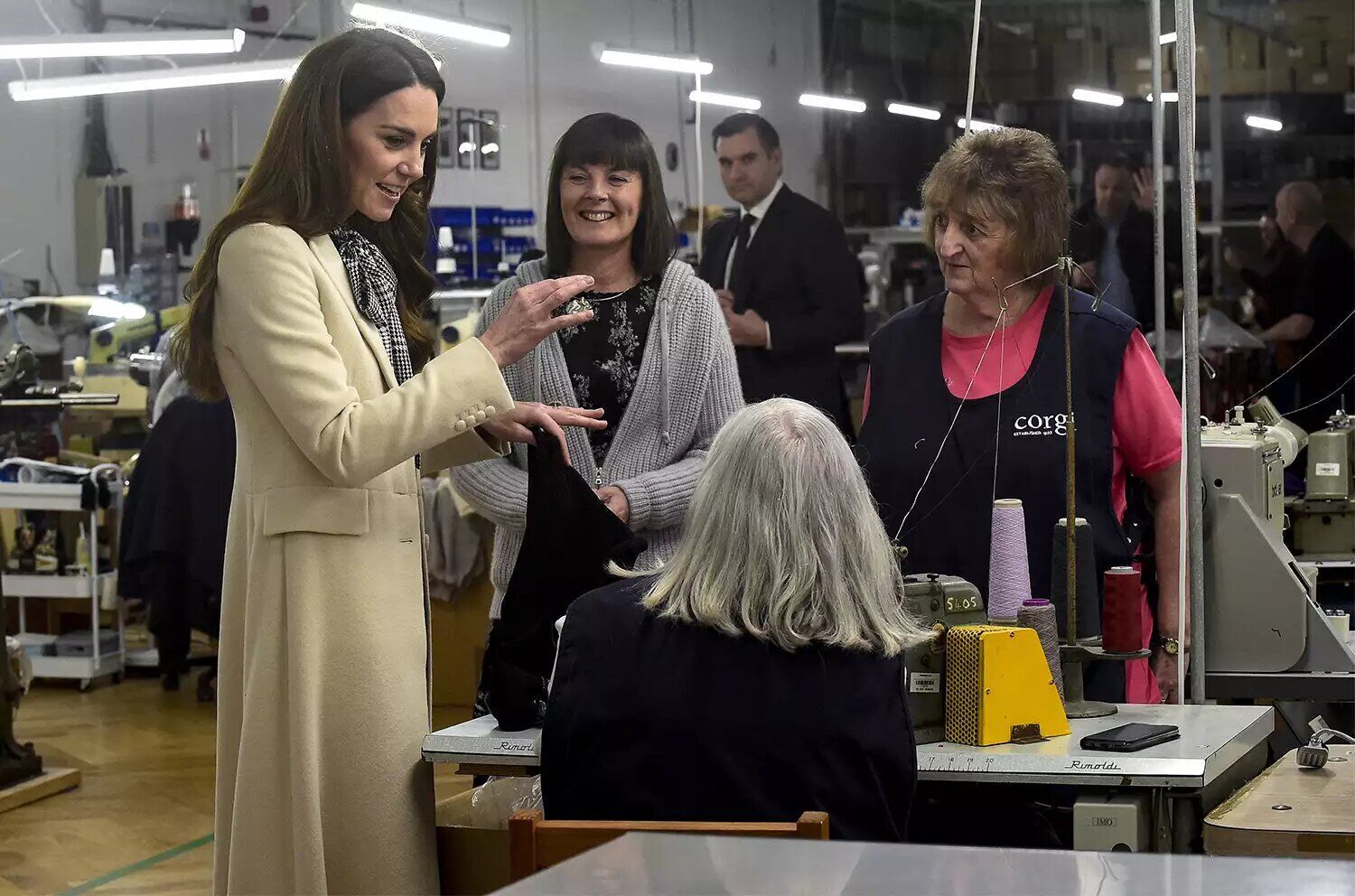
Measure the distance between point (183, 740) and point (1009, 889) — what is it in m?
4.65

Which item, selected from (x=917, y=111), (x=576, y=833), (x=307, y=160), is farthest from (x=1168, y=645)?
(x=917, y=111)

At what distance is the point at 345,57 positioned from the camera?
2123 millimetres

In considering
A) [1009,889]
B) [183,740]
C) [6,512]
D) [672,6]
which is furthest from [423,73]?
[6,512]

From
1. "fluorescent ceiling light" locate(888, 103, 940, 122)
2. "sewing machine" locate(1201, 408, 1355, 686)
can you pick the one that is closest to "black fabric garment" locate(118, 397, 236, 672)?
"fluorescent ceiling light" locate(888, 103, 940, 122)

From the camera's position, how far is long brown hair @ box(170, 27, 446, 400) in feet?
6.84

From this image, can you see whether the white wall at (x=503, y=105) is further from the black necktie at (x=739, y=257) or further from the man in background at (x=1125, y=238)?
the man in background at (x=1125, y=238)

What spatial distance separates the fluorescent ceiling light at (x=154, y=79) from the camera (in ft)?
22.1

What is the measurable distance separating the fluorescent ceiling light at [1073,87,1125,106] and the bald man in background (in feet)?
2.13

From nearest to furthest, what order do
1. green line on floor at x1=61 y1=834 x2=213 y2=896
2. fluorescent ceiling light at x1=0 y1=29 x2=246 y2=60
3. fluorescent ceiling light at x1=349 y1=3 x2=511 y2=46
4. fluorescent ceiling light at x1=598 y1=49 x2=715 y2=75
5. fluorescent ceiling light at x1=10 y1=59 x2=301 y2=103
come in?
green line on floor at x1=61 y1=834 x2=213 y2=896 < fluorescent ceiling light at x1=598 y1=49 x2=715 y2=75 < fluorescent ceiling light at x1=349 y1=3 x2=511 y2=46 < fluorescent ceiling light at x1=0 y1=29 x2=246 y2=60 < fluorescent ceiling light at x1=10 y1=59 x2=301 y2=103

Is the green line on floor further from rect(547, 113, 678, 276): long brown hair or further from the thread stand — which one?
the thread stand

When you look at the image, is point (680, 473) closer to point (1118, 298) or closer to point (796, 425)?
point (796, 425)

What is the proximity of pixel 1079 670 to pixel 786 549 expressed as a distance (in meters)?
0.56

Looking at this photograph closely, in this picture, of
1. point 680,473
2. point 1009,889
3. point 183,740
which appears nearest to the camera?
point 1009,889

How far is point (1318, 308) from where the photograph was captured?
4961 millimetres
